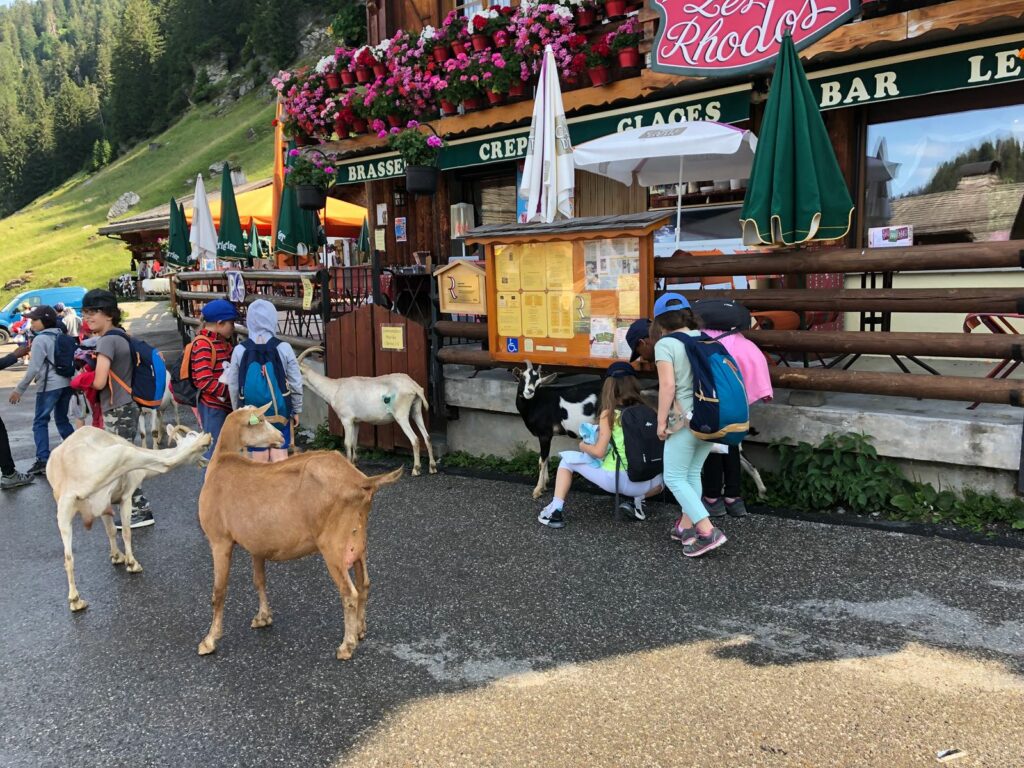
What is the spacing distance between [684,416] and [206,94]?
107040mm

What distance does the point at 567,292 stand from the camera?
6.70 metres

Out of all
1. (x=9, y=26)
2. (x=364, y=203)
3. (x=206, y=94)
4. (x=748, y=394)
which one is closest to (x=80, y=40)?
(x=9, y=26)

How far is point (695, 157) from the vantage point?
338 inches

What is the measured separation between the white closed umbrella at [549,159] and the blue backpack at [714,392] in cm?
254

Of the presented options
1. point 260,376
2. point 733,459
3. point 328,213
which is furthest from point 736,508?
point 328,213

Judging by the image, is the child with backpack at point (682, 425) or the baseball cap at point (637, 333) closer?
the child with backpack at point (682, 425)

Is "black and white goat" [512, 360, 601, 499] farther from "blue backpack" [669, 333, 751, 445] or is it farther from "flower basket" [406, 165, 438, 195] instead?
"flower basket" [406, 165, 438, 195]

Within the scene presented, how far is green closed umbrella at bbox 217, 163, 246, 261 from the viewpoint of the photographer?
43.9 feet

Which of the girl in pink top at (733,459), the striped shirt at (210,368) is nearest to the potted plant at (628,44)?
the girl in pink top at (733,459)

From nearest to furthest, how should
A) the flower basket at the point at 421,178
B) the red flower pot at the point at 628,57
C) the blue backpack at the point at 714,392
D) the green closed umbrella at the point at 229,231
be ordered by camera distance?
1. the blue backpack at the point at 714,392
2. the red flower pot at the point at 628,57
3. the flower basket at the point at 421,178
4. the green closed umbrella at the point at 229,231

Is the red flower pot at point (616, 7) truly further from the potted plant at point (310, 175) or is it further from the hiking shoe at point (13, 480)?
the hiking shoe at point (13, 480)

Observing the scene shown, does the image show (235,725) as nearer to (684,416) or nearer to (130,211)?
(684,416)

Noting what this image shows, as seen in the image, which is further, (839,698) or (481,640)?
(481,640)

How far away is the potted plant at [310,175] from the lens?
12023 millimetres
